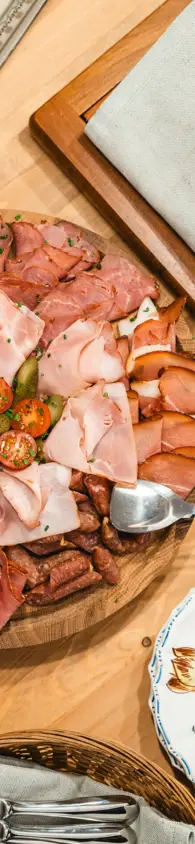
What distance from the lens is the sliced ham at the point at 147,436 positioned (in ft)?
4.66

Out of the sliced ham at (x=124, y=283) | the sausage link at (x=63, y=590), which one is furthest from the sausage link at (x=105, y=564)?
the sliced ham at (x=124, y=283)

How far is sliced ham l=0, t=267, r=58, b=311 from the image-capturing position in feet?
4.83

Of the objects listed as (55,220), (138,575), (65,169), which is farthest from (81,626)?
(65,169)

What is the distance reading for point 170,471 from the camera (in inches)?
56.0

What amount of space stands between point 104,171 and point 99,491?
71 cm

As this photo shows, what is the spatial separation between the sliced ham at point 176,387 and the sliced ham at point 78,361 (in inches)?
3.4

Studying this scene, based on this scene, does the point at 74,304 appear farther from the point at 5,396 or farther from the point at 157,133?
the point at 157,133

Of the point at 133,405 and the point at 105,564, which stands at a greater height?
the point at 133,405

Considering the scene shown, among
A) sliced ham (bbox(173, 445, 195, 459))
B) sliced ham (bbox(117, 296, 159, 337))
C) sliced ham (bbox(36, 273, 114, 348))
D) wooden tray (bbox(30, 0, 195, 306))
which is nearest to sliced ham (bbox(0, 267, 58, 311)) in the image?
sliced ham (bbox(36, 273, 114, 348))

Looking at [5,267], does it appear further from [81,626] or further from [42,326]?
[81,626]

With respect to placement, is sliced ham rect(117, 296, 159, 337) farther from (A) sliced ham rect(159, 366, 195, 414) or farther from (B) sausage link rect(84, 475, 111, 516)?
(B) sausage link rect(84, 475, 111, 516)

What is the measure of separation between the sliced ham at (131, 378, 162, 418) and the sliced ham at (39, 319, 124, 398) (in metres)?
0.05

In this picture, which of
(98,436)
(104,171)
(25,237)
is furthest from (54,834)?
(104,171)

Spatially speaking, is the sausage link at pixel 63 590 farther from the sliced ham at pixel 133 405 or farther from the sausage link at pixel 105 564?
the sliced ham at pixel 133 405
